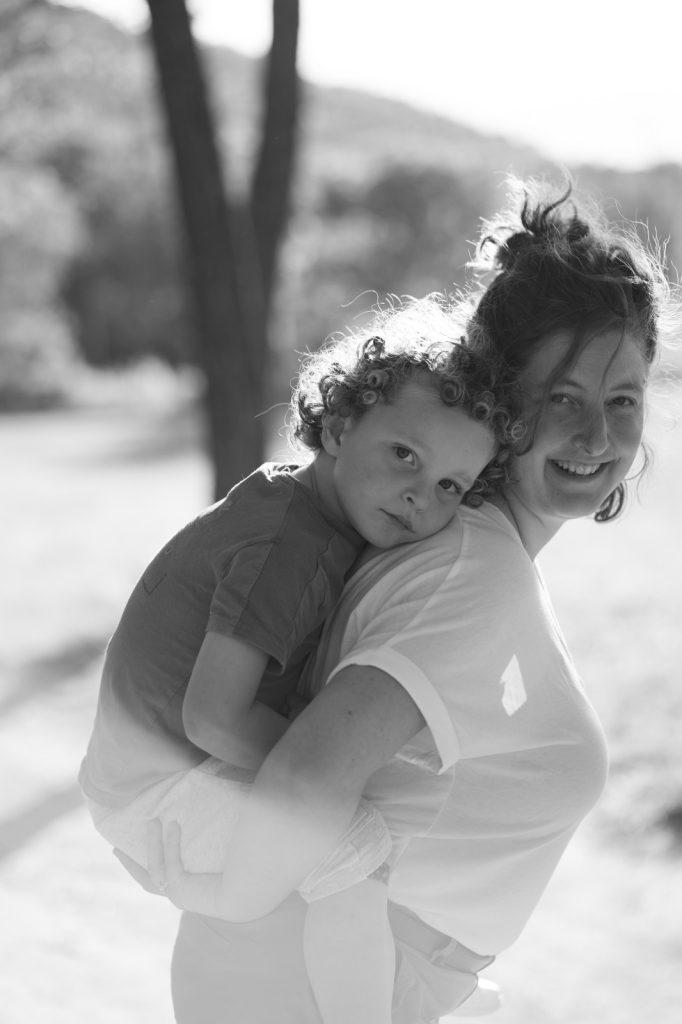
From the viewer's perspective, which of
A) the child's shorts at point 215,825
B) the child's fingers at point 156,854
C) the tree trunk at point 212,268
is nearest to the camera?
the child's shorts at point 215,825

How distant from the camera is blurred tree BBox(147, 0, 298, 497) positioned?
206 inches

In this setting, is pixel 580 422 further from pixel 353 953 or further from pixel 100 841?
pixel 100 841

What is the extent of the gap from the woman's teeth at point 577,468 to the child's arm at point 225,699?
0.51 meters

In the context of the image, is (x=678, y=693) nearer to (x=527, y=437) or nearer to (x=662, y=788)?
(x=662, y=788)

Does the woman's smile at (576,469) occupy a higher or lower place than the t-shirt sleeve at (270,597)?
higher

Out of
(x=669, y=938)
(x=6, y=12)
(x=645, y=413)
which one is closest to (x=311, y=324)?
(x=6, y=12)

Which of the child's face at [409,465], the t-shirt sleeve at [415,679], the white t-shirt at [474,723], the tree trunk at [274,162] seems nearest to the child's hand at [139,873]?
the white t-shirt at [474,723]

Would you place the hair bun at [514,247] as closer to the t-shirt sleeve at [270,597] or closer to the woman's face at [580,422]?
the woman's face at [580,422]

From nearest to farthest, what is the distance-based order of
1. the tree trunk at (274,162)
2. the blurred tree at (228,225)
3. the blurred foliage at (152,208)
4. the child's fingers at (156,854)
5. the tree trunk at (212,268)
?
the child's fingers at (156,854) → the tree trunk at (212,268) → the blurred tree at (228,225) → the tree trunk at (274,162) → the blurred foliage at (152,208)

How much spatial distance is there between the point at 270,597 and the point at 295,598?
1.3 inches

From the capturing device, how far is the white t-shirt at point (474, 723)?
146 cm

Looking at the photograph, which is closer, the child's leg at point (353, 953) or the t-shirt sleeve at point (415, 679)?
the t-shirt sleeve at point (415, 679)

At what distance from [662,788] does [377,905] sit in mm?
3314

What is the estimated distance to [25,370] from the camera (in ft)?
55.6
